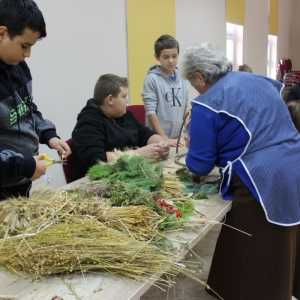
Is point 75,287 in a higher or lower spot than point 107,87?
lower

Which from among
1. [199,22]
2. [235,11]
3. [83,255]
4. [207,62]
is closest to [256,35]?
[235,11]

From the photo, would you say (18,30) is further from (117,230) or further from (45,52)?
(45,52)

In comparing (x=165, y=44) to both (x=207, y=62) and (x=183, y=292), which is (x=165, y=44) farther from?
(x=183, y=292)

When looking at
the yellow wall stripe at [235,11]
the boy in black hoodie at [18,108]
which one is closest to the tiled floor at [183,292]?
the boy in black hoodie at [18,108]

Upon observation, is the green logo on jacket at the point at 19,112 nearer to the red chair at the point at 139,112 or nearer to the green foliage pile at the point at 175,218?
the green foliage pile at the point at 175,218

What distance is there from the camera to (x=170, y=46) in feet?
9.40

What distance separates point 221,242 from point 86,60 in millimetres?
2501

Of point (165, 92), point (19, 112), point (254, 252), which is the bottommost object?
point (254, 252)

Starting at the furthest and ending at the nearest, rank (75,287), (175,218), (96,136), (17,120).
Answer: (96,136) < (17,120) < (175,218) < (75,287)

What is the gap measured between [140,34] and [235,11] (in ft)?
11.2

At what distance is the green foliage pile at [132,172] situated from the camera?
148 cm

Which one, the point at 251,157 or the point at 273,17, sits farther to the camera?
the point at 273,17

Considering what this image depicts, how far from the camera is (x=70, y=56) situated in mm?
3449

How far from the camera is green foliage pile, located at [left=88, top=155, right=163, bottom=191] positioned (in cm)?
148
